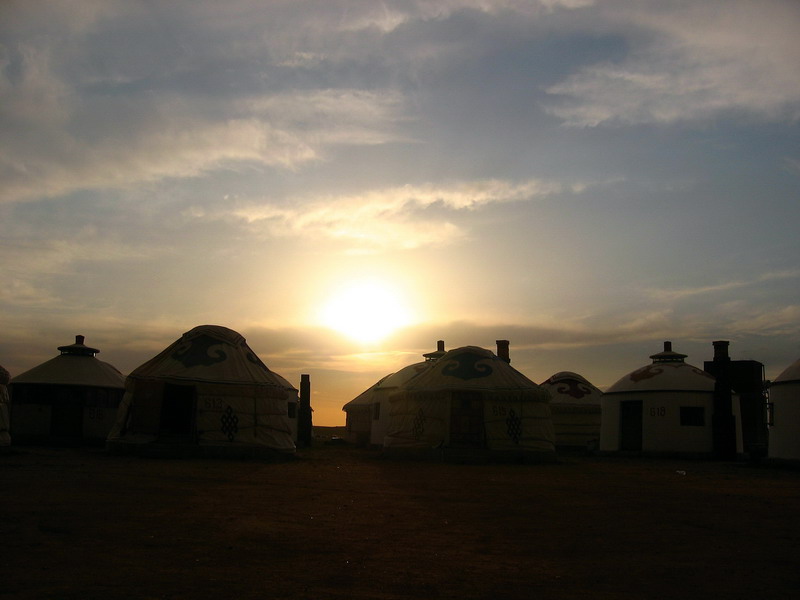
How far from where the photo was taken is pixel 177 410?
21.2 metres

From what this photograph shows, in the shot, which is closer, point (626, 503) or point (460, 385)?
point (626, 503)

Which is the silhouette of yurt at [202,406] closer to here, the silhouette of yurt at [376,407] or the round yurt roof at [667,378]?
the silhouette of yurt at [376,407]

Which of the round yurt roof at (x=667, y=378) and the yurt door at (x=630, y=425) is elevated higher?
the round yurt roof at (x=667, y=378)

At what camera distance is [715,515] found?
32.7 ft

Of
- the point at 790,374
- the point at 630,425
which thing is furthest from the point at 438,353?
the point at 790,374

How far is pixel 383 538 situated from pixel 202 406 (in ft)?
40.8

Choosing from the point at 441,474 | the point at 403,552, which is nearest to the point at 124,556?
the point at 403,552

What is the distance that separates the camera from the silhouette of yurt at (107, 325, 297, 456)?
19.4m

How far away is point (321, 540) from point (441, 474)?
8850 mm

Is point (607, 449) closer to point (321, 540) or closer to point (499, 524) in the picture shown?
point (499, 524)

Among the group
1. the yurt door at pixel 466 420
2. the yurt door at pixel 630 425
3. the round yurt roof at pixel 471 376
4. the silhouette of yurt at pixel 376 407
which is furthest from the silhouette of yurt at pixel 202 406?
the yurt door at pixel 630 425

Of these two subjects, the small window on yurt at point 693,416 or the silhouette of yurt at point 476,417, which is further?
the small window on yurt at point 693,416

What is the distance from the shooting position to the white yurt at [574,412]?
33531 mm

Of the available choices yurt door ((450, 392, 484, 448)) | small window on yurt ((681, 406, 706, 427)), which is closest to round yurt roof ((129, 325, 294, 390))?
yurt door ((450, 392, 484, 448))
